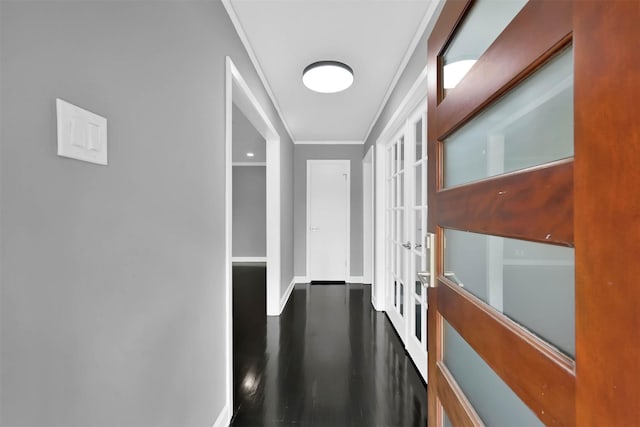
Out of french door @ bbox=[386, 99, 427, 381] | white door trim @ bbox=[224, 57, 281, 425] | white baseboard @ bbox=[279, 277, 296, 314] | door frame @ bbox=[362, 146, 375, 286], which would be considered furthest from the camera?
door frame @ bbox=[362, 146, 375, 286]

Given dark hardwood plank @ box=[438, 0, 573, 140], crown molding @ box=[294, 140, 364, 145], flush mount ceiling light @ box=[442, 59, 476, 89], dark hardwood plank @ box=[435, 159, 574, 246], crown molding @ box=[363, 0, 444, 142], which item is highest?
crown molding @ box=[294, 140, 364, 145]

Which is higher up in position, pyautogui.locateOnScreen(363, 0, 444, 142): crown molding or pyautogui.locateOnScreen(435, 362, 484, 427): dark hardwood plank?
pyautogui.locateOnScreen(363, 0, 444, 142): crown molding

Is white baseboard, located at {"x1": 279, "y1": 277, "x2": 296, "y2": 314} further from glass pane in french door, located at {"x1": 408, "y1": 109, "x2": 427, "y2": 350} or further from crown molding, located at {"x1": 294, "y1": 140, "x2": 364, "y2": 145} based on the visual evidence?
crown molding, located at {"x1": 294, "y1": 140, "x2": 364, "y2": 145}

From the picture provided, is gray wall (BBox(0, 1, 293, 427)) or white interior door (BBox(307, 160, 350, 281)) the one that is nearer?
gray wall (BBox(0, 1, 293, 427))

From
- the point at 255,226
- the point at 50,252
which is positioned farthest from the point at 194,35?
the point at 255,226

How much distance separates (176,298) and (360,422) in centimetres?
135

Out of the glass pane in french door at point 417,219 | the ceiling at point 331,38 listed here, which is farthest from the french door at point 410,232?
the ceiling at point 331,38

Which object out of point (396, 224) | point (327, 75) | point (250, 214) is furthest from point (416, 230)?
point (250, 214)

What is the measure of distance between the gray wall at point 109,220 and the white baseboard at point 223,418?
0.17 metres

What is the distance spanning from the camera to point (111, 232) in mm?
824

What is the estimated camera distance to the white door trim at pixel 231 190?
1.73m

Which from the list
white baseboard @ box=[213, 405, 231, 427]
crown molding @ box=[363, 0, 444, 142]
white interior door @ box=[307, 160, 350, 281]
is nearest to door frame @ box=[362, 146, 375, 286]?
white interior door @ box=[307, 160, 350, 281]

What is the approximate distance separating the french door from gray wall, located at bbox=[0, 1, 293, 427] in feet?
5.12

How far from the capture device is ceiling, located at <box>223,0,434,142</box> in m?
1.68
